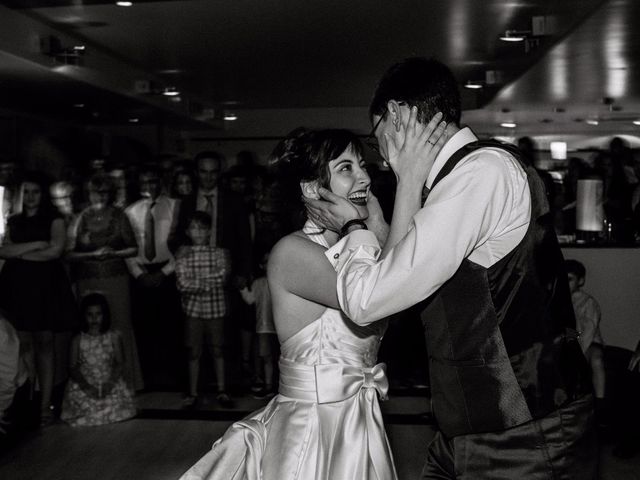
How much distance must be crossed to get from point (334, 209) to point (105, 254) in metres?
3.40

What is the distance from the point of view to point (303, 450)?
1.97 meters

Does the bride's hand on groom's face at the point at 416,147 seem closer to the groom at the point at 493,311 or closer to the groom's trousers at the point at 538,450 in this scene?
the groom at the point at 493,311

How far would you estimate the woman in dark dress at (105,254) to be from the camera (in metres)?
4.99

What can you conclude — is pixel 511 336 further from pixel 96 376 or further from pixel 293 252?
pixel 96 376

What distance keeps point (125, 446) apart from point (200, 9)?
359 cm

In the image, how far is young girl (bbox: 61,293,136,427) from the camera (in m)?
4.60

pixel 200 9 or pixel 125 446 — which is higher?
pixel 200 9

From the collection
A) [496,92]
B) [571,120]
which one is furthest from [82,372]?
[571,120]

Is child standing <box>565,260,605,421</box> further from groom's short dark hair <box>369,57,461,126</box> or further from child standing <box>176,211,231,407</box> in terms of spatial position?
groom's short dark hair <box>369,57,461,126</box>

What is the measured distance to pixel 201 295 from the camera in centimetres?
493

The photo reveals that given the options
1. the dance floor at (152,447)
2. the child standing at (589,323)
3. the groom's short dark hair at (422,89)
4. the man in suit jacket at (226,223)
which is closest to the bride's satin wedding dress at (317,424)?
the groom's short dark hair at (422,89)

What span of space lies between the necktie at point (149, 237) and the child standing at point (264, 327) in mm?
677

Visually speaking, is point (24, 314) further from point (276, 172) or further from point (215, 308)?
point (276, 172)

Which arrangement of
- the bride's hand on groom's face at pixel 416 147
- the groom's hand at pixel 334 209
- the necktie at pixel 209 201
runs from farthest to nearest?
the necktie at pixel 209 201
the groom's hand at pixel 334 209
the bride's hand on groom's face at pixel 416 147
